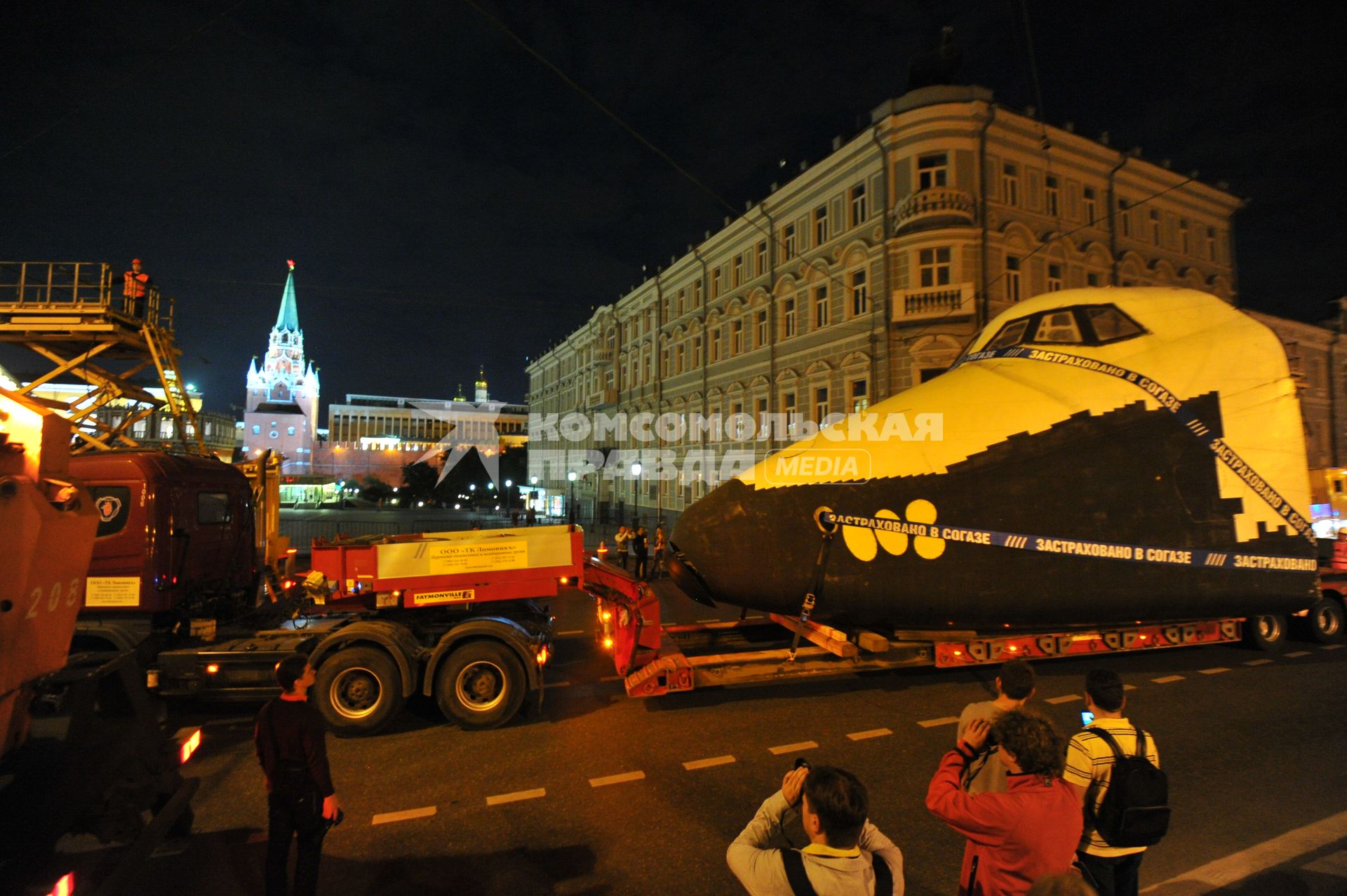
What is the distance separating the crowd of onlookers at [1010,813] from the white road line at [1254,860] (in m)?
1.41

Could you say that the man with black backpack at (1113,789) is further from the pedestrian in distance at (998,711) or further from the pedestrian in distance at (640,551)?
the pedestrian in distance at (640,551)

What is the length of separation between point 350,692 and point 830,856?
21.1 feet

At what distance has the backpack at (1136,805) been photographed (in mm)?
2877

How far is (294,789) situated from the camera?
12.1ft

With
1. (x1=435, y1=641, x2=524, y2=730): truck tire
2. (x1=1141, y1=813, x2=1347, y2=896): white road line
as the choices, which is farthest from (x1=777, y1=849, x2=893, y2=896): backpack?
(x1=435, y1=641, x2=524, y2=730): truck tire

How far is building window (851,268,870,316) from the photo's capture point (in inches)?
931

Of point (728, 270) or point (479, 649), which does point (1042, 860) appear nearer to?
point (479, 649)

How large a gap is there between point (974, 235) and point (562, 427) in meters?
42.3

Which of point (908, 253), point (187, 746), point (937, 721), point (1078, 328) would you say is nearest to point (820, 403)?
point (908, 253)

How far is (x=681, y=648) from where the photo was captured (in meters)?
8.73

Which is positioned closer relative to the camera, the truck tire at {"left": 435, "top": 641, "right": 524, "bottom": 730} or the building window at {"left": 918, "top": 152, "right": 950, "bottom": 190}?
the truck tire at {"left": 435, "top": 641, "right": 524, "bottom": 730}

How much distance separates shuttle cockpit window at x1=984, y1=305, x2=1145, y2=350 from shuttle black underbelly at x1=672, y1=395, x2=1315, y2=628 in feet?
3.34

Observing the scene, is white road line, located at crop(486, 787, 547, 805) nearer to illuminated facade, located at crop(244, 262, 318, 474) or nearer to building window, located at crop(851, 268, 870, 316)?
building window, located at crop(851, 268, 870, 316)

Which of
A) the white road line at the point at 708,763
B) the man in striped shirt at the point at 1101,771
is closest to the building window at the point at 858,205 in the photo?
the white road line at the point at 708,763
